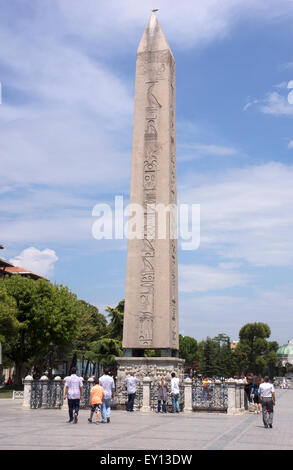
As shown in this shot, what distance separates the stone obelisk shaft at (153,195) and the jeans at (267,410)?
20.7 feet

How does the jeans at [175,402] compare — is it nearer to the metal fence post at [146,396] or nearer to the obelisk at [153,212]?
the metal fence post at [146,396]

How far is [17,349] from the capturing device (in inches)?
1847

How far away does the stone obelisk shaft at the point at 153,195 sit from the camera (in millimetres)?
22094

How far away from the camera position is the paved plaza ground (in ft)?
36.4

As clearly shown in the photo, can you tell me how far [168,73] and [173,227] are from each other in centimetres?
Answer: 661

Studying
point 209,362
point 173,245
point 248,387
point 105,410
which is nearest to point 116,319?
point 248,387

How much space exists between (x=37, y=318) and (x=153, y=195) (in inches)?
1026

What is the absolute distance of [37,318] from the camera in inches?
1807

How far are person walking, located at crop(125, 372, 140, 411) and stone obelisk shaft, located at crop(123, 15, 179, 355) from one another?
4.79 feet

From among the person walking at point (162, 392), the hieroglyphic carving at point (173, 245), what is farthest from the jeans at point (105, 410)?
the hieroglyphic carving at point (173, 245)

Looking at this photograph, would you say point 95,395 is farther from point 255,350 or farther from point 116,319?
point 255,350

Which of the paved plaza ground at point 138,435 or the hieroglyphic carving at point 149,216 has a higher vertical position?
the hieroglyphic carving at point 149,216

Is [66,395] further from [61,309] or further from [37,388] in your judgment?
[61,309]
